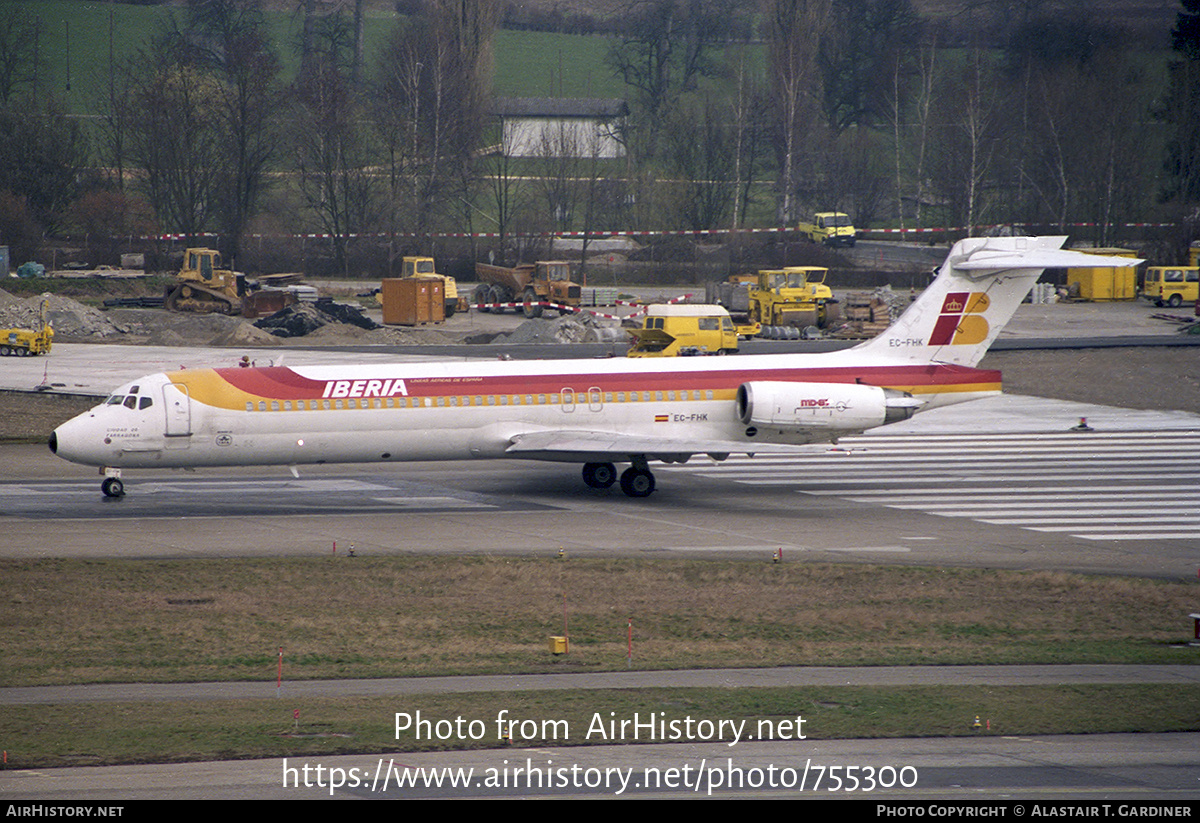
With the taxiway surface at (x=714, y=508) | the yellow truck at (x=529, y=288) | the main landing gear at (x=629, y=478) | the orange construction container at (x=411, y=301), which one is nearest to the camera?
the taxiway surface at (x=714, y=508)

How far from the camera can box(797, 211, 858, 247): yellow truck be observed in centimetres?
8569

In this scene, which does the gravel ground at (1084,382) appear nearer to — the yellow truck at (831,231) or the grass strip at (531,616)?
the grass strip at (531,616)

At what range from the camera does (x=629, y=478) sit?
3094 centimetres

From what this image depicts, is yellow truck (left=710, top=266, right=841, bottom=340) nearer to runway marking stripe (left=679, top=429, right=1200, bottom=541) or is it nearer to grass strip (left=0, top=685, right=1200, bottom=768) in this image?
runway marking stripe (left=679, top=429, right=1200, bottom=541)

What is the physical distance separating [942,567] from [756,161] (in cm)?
8503

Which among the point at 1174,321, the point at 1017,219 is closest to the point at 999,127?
the point at 1017,219


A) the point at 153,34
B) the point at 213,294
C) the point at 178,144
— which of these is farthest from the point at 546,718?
the point at 153,34

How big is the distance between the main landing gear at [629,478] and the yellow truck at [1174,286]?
159ft

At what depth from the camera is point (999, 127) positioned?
94.8 m

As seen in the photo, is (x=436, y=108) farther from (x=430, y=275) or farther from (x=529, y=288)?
(x=430, y=275)

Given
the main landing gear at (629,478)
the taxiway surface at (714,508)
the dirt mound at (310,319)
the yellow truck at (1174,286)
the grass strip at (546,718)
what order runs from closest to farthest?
the grass strip at (546,718), the taxiway surface at (714,508), the main landing gear at (629,478), the dirt mound at (310,319), the yellow truck at (1174,286)

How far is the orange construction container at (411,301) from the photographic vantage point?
62.1m

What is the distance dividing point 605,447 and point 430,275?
3879 centimetres

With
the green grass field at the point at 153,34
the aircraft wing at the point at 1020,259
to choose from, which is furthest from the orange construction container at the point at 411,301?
the green grass field at the point at 153,34
